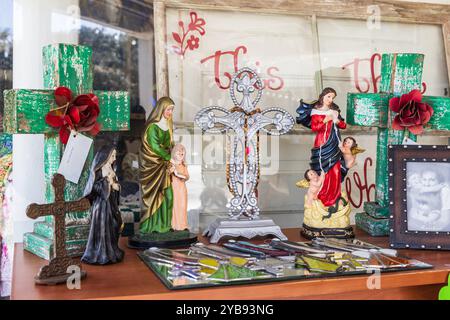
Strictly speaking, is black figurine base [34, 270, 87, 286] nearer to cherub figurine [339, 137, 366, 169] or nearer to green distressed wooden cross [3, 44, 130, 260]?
green distressed wooden cross [3, 44, 130, 260]

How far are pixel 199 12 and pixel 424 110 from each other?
0.58 meters

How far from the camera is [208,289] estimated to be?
88 cm

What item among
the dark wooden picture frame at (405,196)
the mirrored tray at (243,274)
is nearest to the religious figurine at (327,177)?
the dark wooden picture frame at (405,196)

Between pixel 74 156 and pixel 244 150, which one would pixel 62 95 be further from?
pixel 244 150

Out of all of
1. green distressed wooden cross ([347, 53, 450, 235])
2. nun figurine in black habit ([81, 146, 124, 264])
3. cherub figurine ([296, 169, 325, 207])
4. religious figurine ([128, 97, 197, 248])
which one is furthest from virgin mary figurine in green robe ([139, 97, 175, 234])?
green distressed wooden cross ([347, 53, 450, 235])

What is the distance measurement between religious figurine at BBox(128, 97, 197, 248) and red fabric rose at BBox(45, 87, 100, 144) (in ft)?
0.38

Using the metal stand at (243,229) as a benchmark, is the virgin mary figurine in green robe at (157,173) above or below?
above

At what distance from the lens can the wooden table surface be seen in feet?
2.81

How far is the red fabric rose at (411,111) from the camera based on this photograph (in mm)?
1251

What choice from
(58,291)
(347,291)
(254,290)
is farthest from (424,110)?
(58,291)

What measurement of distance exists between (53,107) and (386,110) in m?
0.76

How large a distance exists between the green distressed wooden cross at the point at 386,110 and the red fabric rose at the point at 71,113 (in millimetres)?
610

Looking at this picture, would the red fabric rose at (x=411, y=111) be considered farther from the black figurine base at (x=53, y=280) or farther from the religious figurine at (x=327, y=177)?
the black figurine base at (x=53, y=280)

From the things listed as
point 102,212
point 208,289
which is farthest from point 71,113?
point 208,289
